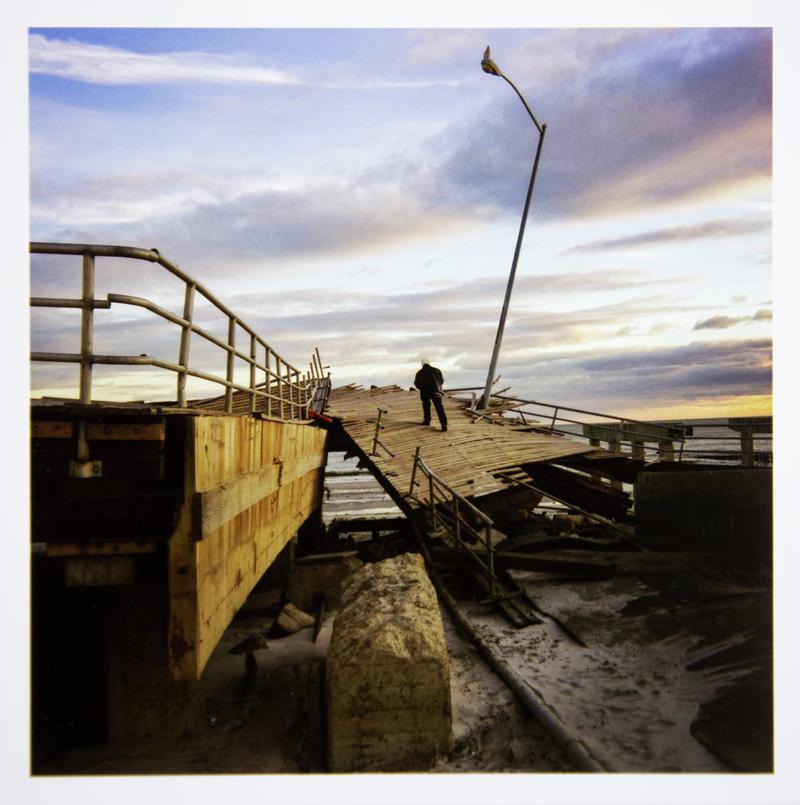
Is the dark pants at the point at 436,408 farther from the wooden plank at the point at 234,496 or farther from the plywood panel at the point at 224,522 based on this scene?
the plywood panel at the point at 224,522

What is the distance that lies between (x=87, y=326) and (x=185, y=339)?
841 mm

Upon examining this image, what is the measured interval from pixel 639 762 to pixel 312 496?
793cm

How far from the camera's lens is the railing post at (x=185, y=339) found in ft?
15.5

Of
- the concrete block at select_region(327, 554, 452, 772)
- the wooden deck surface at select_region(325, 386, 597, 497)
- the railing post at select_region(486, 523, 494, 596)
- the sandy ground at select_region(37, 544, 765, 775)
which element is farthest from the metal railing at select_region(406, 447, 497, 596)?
the concrete block at select_region(327, 554, 452, 772)

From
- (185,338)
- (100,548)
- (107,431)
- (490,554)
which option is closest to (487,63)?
(490,554)

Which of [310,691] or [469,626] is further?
[469,626]

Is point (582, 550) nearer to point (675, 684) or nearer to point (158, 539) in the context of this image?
point (675, 684)

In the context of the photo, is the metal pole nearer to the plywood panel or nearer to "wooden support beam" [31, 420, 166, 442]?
the plywood panel

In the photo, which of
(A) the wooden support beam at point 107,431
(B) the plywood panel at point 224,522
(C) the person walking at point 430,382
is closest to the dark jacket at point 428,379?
(C) the person walking at point 430,382

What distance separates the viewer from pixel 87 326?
13.3 ft

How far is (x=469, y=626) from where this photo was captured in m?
8.13

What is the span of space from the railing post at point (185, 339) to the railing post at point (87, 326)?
69 centimetres
